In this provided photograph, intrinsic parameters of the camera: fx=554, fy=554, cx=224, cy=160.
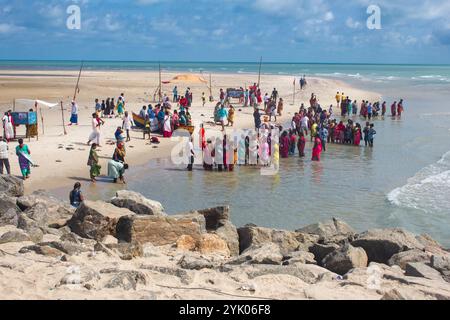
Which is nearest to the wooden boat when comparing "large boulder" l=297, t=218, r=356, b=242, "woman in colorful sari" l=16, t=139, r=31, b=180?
"woman in colorful sari" l=16, t=139, r=31, b=180

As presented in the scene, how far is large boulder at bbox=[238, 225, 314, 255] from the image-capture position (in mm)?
10625

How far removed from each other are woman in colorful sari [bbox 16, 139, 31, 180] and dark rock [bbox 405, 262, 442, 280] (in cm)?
1151

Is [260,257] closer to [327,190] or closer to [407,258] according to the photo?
[407,258]

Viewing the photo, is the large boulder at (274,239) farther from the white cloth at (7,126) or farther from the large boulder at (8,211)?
the white cloth at (7,126)

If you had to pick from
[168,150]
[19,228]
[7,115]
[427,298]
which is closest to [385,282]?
[427,298]

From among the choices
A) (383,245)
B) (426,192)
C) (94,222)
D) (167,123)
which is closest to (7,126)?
(167,123)

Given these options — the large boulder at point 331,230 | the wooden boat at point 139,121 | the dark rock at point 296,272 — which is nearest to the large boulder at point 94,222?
the dark rock at point 296,272

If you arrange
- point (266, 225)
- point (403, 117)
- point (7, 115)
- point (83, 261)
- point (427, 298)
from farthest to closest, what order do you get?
point (403, 117)
point (7, 115)
point (266, 225)
point (83, 261)
point (427, 298)

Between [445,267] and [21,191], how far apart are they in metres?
9.86

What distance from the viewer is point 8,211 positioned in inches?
437

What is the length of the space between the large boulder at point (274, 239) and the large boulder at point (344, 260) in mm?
1368

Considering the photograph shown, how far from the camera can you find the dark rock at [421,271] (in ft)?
26.9

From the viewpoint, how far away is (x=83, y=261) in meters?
8.44
